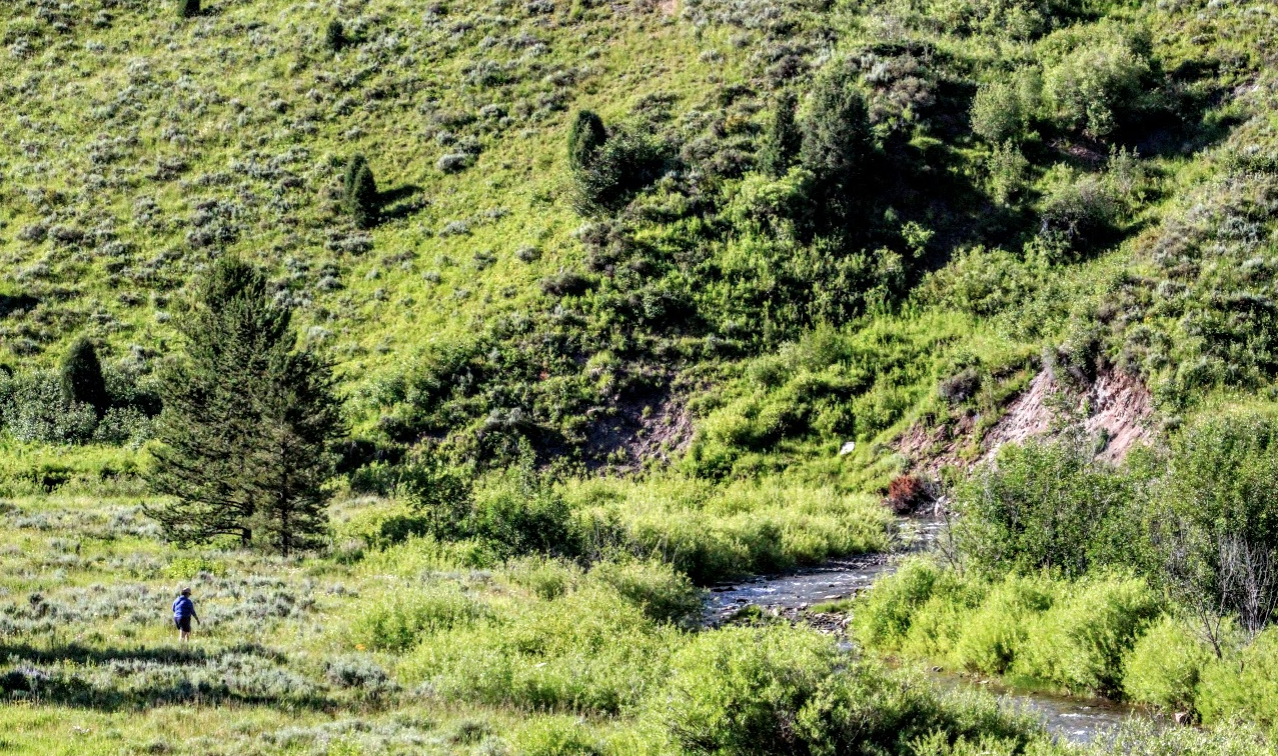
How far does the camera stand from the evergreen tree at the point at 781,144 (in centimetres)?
4519

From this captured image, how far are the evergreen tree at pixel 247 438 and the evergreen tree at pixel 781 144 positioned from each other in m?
22.9

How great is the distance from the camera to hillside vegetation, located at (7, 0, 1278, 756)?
17.4 m

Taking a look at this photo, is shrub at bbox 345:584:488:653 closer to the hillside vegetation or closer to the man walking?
the hillside vegetation

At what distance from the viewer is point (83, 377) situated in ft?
142

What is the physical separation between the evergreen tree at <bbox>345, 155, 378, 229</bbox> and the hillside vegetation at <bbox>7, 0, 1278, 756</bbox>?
1.00 ft

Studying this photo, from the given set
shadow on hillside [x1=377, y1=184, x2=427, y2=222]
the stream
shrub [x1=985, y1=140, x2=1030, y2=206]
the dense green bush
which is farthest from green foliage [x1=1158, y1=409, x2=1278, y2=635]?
shadow on hillside [x1=377, y1=184, x2=427, y2=222]

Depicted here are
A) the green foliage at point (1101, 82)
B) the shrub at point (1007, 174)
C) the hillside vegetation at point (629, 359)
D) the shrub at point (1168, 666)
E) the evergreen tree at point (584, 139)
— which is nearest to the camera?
the hillside vegetation at point (629, 359)

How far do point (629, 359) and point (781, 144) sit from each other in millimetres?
12219

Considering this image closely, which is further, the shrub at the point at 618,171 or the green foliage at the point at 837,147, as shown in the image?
the shrub at the point at 618,171

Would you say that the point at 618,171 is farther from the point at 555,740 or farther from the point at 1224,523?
the point at 555,740

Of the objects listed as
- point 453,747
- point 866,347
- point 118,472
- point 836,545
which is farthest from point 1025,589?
point 118,472

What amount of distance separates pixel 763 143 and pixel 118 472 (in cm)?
3039

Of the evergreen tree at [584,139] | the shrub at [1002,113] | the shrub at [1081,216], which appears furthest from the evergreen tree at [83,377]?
the shrub at [1081,216]

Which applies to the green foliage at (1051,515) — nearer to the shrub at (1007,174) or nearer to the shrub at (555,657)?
the shrub at (555,657)
